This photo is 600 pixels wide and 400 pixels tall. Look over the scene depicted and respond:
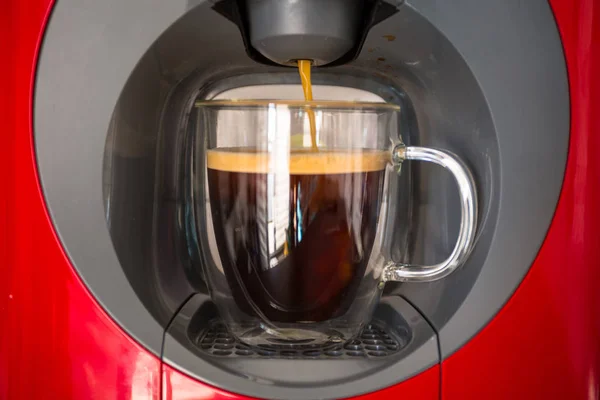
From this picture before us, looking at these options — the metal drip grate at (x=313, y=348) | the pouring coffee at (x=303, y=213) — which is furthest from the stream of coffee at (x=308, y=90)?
the metal drip grate at (x=313, y=348)

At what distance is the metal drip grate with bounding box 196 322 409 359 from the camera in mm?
403

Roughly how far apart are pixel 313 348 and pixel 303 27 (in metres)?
0.22

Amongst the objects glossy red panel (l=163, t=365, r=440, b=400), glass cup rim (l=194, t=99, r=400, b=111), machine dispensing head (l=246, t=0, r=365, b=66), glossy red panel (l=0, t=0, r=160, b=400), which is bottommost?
glossy red panel (l=163, t=365, r=440, b=400)

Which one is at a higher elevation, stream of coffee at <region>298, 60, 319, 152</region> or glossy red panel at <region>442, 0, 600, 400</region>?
stream of coffee at <region>298, 60, 319, 152</region>

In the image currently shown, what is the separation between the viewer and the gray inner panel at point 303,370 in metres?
0.37

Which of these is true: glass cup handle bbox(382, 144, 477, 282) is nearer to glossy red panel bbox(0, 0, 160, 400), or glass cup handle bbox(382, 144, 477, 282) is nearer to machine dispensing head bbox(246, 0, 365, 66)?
machine dispensing head bbox(246, 0, 365, 66)

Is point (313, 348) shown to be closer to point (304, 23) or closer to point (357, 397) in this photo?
point (357, 397)

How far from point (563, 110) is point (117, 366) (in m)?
0.32

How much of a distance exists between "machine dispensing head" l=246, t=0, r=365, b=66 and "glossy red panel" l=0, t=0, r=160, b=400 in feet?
0.44

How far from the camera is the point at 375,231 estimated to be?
1.40 ft

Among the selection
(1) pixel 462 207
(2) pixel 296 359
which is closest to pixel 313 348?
(2) pixel 296 359

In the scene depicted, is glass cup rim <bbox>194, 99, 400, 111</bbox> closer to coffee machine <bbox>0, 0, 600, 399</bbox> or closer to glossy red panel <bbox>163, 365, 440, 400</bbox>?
coffee machine <bbox>0, 0, 600, 399</bbox>

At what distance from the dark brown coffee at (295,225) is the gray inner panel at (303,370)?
44 mm

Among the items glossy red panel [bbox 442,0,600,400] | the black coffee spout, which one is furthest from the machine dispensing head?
glossy red panel [bbox 442,0,600,400]
